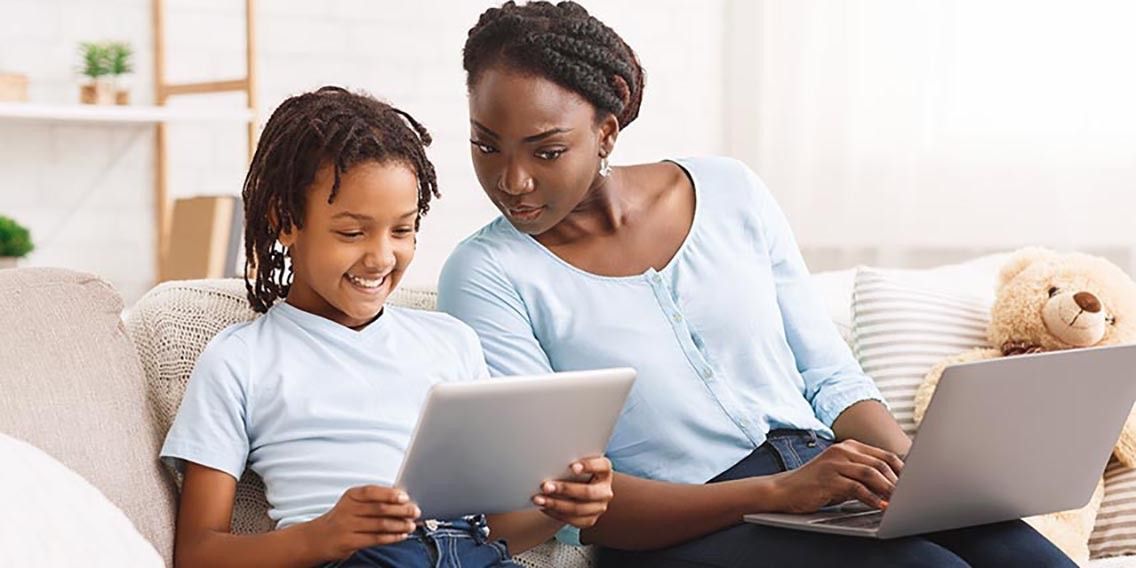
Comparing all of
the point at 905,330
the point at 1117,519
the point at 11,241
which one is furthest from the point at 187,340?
the point at 11,241

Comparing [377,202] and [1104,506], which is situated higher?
[377,202]

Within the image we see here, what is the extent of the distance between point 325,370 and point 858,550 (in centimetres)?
55

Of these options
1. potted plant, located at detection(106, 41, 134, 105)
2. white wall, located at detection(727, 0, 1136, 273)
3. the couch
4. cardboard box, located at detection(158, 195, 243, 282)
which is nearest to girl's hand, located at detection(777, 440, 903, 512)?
the couch

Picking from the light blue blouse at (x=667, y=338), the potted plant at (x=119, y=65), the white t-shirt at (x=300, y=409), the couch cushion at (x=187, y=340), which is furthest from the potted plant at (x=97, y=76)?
the white t-shirt at (x=300, y=409)

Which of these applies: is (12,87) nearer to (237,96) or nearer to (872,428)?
(237,96)

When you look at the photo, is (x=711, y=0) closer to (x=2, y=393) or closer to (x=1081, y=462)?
(x=1081, y=462)

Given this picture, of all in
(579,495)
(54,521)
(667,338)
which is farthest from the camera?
(667,338)

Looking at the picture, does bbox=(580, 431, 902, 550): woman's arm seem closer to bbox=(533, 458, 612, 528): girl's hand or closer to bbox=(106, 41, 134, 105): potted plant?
bbox=(533, 458, 612, 528): girl's hand

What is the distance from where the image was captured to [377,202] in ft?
4.66

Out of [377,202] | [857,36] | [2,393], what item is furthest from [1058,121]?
[2,393]

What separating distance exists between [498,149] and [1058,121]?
1766mm

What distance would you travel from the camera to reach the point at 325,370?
1435 mm

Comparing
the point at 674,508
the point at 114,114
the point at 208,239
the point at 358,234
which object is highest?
Answer: the point at 358,234

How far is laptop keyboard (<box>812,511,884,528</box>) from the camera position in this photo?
1448 mm
